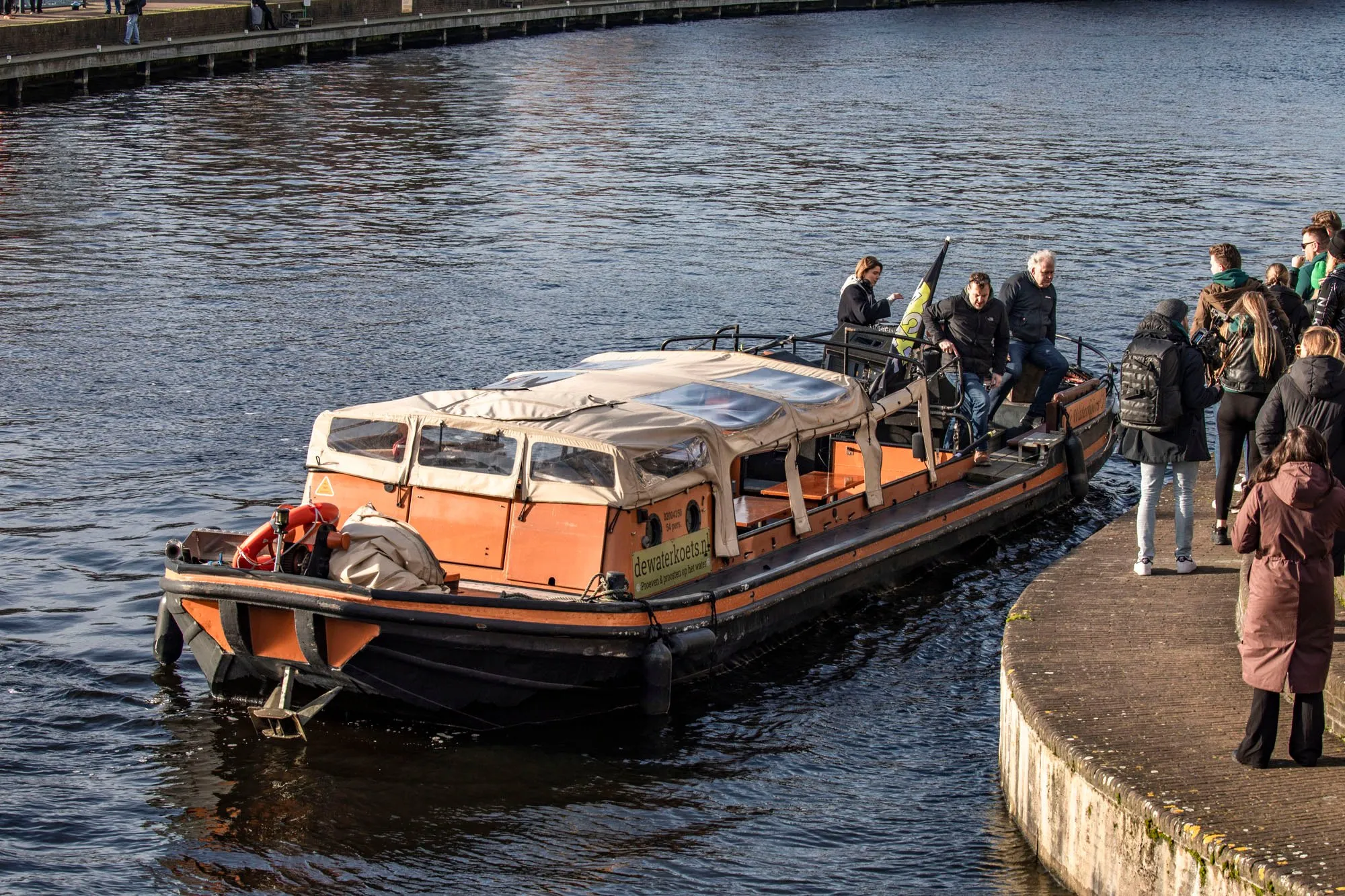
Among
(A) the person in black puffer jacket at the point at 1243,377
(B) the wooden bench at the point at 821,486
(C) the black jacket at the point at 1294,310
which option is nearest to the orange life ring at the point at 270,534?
(B) the wooden bench at the point at 821,486

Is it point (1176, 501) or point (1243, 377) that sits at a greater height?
point (1243, 377)

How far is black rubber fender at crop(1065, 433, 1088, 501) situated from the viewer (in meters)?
20.6

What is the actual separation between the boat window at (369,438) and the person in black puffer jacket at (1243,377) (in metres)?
6.71

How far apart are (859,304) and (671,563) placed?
5.67 m

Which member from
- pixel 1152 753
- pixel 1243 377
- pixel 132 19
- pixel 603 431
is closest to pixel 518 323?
pixel 603 431

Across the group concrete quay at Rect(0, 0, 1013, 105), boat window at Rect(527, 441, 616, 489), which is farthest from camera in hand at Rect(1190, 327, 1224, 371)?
concrete quay at Rect(0, 0, 1013, 105)

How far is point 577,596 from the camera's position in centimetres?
1455

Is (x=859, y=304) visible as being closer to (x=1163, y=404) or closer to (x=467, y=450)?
(x=467, y=450)

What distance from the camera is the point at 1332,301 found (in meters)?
14.8

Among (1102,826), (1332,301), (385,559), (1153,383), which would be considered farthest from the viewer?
(1332,301)

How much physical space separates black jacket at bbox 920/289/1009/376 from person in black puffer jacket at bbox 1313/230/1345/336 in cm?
425

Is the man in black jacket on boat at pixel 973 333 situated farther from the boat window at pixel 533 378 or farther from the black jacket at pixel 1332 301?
the boat window at pixel 533 378

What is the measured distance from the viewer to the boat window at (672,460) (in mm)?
14672

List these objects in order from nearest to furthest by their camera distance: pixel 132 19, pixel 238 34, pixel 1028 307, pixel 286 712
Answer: pixel 286 712 < pixel 1028 307 < pixel 132 19 < pixel 238 34
